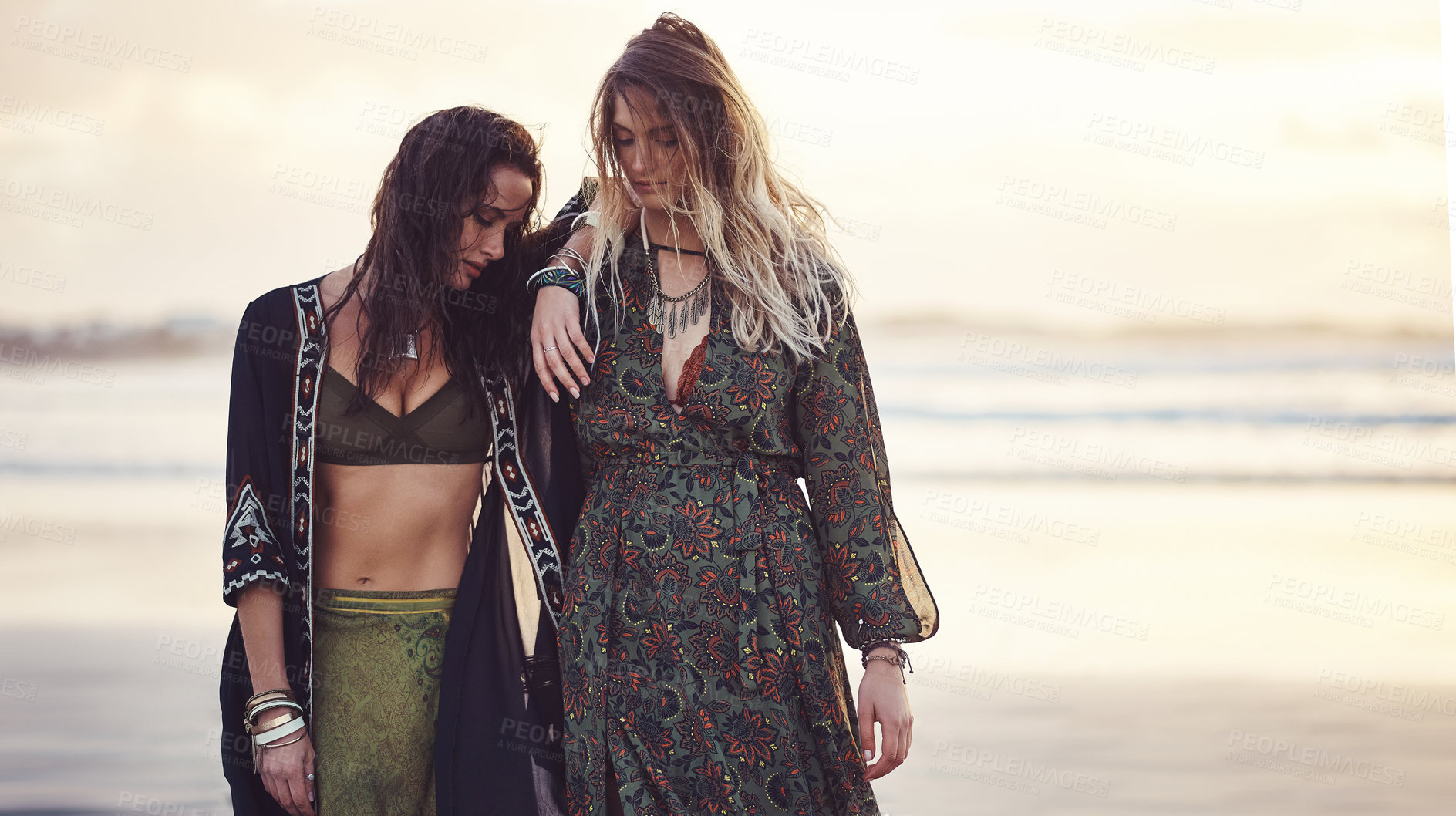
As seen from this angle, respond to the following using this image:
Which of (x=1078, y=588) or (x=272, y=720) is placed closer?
(x=272, y=720)

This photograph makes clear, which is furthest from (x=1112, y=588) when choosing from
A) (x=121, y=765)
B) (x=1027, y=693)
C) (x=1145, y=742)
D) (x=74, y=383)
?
(x=74, y=383)

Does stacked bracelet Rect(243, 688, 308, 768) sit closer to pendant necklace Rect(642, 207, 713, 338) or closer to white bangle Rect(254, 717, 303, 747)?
white bangle Rect(254, 717, 303, 747)

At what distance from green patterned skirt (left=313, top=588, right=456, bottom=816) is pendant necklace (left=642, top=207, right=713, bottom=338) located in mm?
544

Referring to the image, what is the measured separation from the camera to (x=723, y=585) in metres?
1.86

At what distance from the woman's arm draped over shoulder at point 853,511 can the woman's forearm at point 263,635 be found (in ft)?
2.60

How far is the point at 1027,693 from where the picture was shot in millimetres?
4969

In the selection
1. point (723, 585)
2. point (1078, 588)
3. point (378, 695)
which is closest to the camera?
point (723, 585)

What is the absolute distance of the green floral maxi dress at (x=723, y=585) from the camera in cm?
183

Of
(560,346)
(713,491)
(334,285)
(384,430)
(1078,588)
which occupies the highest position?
(334,285)

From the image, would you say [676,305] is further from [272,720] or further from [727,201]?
[272,720]

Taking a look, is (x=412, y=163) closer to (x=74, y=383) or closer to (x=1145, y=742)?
(x=1145, y=742)

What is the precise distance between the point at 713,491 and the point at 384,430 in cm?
50

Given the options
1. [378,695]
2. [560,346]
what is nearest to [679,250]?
[560,346]

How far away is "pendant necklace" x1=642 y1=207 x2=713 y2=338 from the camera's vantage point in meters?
1.97
